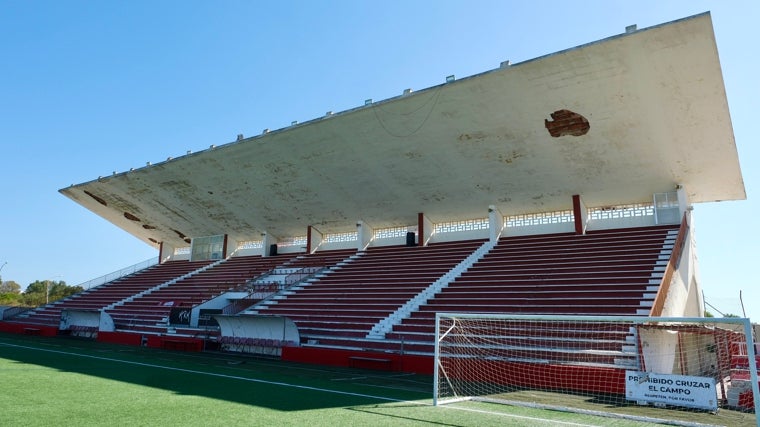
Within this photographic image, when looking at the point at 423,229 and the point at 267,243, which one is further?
the point at 267,243

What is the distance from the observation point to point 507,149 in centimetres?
1452

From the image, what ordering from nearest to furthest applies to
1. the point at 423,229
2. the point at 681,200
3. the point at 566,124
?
the point at 566,124, the point at 681,200, the point at 423,229

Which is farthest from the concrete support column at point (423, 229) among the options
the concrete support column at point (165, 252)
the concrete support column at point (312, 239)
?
the concrete support column at point (165, 252)

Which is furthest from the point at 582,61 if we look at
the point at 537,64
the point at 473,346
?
the point at 473,346

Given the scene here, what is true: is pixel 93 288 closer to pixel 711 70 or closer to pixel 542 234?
pixel 542 234

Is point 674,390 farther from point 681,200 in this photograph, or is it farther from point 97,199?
point 97,199

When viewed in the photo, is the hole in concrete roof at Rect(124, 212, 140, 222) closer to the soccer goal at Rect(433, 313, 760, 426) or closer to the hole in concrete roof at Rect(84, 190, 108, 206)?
the hole in concrete roof at Rect(84, 190, 108, 206)

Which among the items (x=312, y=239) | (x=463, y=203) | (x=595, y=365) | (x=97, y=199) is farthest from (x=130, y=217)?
(x=595, y=365)

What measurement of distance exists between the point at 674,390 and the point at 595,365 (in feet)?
10.4

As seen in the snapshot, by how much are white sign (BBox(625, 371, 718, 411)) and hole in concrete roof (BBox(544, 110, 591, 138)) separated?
28.3ft

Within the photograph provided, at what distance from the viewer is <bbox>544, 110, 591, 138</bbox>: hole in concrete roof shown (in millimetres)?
12973

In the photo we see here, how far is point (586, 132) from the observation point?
13.3 metres

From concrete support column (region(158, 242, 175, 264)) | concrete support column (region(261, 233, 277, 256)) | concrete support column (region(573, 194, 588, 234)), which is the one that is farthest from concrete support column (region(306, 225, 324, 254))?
concrete support column (region(158, 242, 175, 264))

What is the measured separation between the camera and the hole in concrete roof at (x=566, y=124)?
12973 mm
